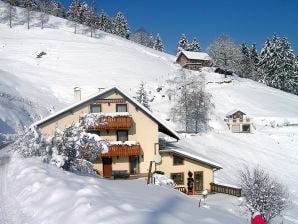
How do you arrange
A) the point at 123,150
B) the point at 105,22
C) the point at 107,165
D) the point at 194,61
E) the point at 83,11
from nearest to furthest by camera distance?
1. the point at 123,150
2. the point at 107,165
3. the point at 194,61
4. the point at 83,11
5. the point at 105,22

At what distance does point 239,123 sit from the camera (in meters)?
59.5

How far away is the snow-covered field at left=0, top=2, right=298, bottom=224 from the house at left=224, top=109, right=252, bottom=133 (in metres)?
1.60

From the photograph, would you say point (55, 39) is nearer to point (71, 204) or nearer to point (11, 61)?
point (11, 61)

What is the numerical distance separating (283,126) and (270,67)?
36.0m

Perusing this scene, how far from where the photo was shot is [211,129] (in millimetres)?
58812

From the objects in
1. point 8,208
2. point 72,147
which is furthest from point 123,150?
point 8,208

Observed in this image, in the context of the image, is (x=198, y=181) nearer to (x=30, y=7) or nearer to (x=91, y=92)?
(x=91, y=92)

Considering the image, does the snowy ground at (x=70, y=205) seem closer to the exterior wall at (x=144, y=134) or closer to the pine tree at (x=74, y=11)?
the exterior wall at (x=144, y=134)

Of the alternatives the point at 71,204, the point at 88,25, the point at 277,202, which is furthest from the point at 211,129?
the point at 88,25

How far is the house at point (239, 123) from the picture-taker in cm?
5919

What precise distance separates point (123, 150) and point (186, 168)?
5775mm

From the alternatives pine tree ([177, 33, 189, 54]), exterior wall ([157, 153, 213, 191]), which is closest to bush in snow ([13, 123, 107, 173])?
exterior wall ([157, 153, 213, 191])

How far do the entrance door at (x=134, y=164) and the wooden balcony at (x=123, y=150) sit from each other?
1413 mm

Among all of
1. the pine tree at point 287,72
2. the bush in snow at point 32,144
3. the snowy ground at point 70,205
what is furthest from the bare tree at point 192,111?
the snowy ground at point 70,205
